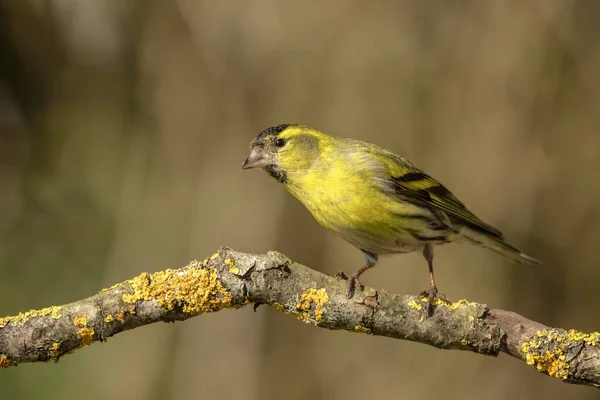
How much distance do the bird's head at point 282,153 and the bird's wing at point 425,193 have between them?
0.46m

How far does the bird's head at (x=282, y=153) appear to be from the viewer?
3.57 metres

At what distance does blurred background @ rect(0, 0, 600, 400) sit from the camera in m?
5.19

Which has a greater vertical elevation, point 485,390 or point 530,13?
point 530,13

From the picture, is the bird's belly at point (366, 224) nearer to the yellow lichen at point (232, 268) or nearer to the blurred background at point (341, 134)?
the yellow lichen at point (232, 268)

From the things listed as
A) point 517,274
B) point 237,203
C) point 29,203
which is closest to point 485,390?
point 517,274

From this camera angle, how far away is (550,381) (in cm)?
521

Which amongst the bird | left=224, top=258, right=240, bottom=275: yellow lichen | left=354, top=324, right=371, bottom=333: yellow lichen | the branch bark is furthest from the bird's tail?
left=224, top=258, right=240, bottom=275: yellow lichen

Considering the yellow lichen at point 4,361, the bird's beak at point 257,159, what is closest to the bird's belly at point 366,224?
the bird's beak at point 257,159

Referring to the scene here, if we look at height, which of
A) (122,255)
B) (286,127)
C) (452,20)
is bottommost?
(122,255)

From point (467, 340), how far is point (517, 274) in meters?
2.98

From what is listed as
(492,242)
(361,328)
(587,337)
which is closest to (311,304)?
(361,328)

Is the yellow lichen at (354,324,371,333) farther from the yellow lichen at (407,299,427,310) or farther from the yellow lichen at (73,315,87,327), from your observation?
the yellow lichen at (73,315,87,327)

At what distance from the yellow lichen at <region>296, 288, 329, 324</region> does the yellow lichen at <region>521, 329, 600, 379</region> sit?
2.42ft

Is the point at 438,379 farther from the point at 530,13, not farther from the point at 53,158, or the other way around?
the point at 53,158
